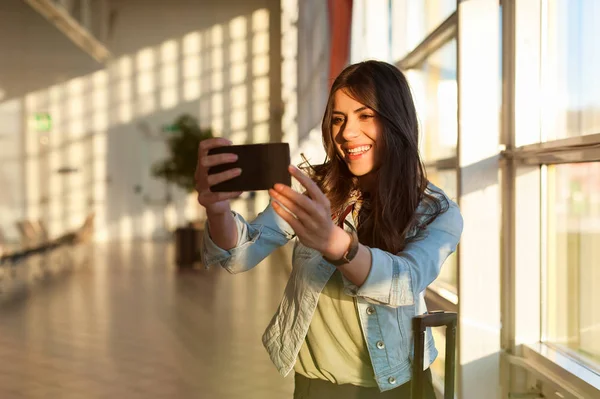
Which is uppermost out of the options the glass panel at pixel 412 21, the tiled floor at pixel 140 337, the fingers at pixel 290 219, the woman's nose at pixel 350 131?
the glass panel at pixel 412 21

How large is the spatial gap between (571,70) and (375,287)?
4.73ft

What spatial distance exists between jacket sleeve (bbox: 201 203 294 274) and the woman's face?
242mm

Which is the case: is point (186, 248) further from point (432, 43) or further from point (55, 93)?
point (432, 43)

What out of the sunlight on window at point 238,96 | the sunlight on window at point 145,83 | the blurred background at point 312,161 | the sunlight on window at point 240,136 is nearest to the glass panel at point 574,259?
the blurred background at point 312,161

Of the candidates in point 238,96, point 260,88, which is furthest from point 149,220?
point 260,88

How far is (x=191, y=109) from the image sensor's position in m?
20.8

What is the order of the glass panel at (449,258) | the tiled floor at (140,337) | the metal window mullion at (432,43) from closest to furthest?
the metal window mullion at (432,43) < the glass panel at (449,258) < the tiled floor at (140,337)

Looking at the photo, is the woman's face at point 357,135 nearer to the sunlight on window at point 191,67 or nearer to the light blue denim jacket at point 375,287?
the light blue denim jacket at point 375,287

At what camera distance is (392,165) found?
5.47ft

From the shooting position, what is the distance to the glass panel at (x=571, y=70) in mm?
2240

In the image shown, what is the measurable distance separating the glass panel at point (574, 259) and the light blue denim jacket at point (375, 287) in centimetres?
83

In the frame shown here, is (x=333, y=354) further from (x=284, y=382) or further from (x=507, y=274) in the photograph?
(x=284, y=382)

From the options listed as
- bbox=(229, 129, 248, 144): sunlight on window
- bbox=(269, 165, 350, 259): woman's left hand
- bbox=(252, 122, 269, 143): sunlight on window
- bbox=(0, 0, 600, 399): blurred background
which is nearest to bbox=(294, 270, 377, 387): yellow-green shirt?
bbox=(269, 165, 350, 259): woman's left hand

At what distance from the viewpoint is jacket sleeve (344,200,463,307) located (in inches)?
55.2
